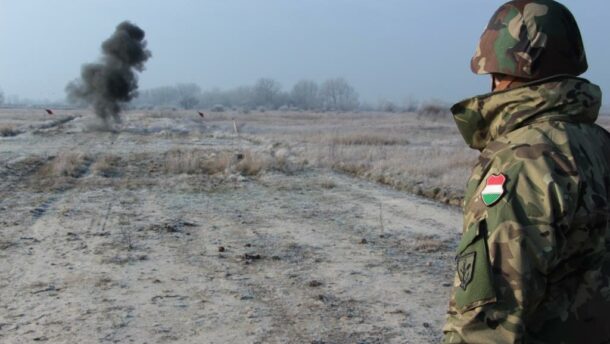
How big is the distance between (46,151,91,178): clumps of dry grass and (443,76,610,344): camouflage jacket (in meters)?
14.7

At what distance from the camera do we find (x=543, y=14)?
5.58 feet

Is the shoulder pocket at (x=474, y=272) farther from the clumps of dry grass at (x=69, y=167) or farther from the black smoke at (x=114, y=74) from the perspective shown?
the black smoke at (x=114, y=74)

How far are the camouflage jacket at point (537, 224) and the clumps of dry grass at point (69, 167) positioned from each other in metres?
14.7

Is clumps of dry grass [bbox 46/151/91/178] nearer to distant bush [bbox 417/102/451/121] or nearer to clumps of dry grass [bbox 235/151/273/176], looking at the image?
clumps of dry grass [bbox 235/151/273/176]

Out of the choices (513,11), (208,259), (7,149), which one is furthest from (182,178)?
(513,11)

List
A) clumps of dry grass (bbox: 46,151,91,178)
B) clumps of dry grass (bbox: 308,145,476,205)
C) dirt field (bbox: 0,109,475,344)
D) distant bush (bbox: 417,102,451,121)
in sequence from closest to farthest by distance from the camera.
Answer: dirt field (bbox: 0,109,475,344) → clumps of dry grass (bbox: 308,145,476,205) → clumps of dry grass (bbox: 46,151,91,178) → distant bush (bbox: 417,102,451,121)

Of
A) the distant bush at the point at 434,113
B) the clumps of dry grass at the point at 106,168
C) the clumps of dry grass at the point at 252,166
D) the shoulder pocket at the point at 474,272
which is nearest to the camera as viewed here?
the shoulder pocket at the point at 474,272

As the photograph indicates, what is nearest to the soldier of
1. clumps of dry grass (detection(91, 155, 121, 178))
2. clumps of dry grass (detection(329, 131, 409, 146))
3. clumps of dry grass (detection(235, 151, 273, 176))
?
clumps of dry grass (detection(235, 151, 273, 176))

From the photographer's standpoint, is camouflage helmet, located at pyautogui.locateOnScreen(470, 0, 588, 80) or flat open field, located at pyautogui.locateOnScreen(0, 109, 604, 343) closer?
camouflage helmet, located at pyautogui.locateOnScreen(470, 0, 588, 80)

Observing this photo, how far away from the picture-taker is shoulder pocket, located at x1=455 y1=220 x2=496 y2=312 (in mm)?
1535

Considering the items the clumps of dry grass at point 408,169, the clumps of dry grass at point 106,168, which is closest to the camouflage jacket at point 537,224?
the clumps of dry grass at point 408,169

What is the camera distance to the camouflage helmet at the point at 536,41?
1.69 metres

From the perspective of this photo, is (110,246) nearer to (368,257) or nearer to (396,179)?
(368,257)

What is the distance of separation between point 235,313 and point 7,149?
20274 millimetres
